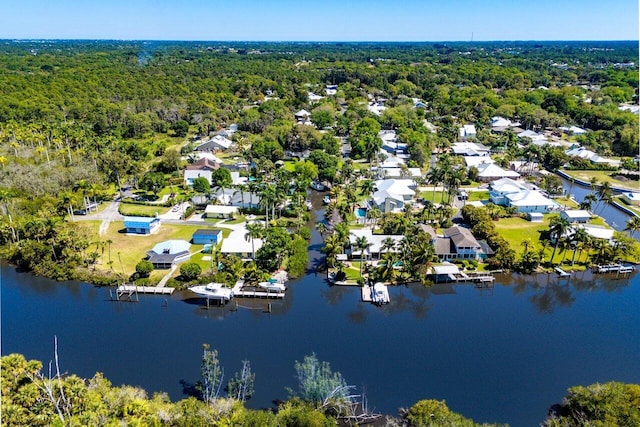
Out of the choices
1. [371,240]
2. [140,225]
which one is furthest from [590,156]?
[140,225]

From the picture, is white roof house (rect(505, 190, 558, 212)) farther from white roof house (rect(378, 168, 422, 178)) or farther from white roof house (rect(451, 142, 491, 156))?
white roof house (rect(451, 142, 491, 156))

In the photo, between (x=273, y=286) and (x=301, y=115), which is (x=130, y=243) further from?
(x=301, y=115)

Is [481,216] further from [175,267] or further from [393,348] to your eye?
[175,267]

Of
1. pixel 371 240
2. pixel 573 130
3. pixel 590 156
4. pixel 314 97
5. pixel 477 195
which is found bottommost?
pixel 371 240

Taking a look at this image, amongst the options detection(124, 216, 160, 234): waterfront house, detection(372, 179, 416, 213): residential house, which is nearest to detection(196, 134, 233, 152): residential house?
detection(372, 179, 416, 213): residential house

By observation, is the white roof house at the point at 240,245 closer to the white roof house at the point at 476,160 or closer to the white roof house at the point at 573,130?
the white roof house at the point at 476,160
